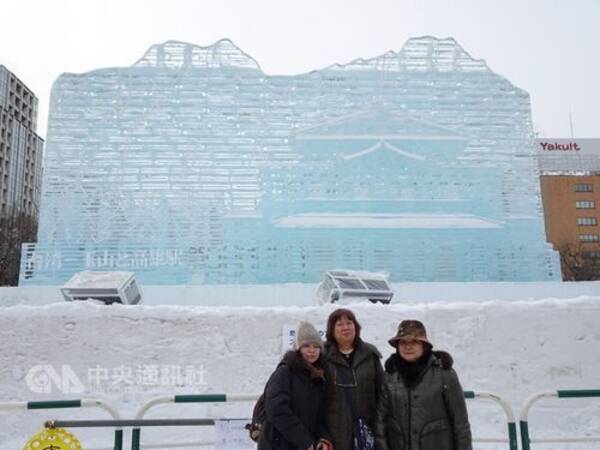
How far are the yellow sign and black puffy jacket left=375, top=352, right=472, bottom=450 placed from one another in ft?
8.23

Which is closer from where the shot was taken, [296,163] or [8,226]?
[296,163]

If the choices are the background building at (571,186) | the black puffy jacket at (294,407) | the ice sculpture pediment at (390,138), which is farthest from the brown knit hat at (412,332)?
the background building at (571,186)

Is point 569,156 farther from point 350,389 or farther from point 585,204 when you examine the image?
point 350,389

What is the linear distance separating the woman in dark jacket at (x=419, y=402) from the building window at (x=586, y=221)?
182ft

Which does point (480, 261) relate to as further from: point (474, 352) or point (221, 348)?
point (221, 348)

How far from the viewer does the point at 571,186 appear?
174 ft

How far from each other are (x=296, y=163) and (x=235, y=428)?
406 inches

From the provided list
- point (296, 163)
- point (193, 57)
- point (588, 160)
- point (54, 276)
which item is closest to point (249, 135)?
→ point (296, 163)

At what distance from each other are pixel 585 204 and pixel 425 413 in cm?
5626

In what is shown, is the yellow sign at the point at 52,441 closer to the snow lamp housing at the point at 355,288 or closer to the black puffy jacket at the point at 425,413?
the black puffy jacket at the point at 425,413

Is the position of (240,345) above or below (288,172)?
below

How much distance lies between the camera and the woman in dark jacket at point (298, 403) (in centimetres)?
301

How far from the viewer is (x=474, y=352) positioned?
31.2ft

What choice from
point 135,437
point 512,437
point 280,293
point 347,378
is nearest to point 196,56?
point 280,293
